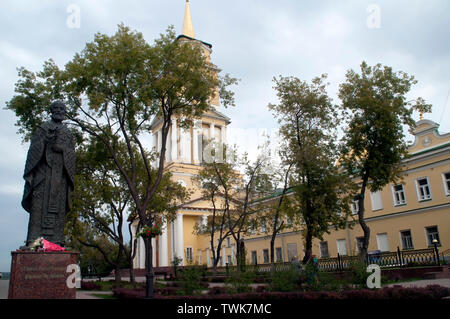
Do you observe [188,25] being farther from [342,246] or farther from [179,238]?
[342,246]

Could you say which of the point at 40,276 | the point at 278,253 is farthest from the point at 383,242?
the point at 40,276

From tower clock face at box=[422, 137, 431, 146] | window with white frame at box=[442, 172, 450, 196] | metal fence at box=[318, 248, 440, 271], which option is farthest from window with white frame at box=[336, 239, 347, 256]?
metal fence at box=[318, 248, 440, 271]

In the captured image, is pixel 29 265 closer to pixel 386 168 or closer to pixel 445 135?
pixel 386 168

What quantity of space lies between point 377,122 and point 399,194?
→ 1327cm

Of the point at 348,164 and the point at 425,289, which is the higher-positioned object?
the point at 348,164

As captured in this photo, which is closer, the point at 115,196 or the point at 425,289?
the point at 425,289

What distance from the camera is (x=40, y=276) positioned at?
8.48m

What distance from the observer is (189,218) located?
53781mm

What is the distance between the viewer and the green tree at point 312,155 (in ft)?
69.7

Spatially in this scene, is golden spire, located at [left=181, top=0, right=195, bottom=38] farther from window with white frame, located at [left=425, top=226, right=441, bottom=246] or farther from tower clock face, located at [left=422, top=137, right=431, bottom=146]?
window with white frame, located at [left=425, top=226, right=441, bottom=246]

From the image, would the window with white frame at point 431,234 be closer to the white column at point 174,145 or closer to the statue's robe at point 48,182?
the statue's robe at point 48,182

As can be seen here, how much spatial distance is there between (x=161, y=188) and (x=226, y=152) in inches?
231

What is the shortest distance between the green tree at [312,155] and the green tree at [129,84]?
16.9 ft
